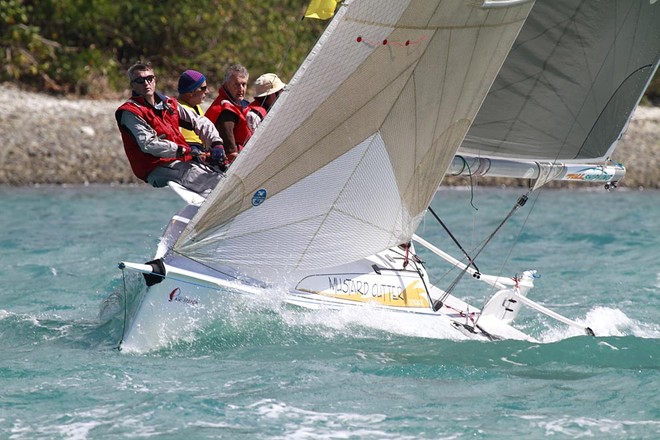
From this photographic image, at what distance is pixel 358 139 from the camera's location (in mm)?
7500

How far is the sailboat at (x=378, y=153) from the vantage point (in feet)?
23.5

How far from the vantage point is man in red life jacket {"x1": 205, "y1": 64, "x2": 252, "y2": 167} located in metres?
8.74

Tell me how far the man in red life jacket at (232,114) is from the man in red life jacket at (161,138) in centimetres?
25

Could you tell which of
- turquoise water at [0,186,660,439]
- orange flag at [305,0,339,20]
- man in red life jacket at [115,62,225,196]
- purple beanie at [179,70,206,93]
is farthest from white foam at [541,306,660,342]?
purple beanie at [179,70,206,93]

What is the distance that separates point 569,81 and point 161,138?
133 inches

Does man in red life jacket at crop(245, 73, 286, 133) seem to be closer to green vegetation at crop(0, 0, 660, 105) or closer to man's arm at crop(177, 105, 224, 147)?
man's arm at crop(177, 105, 224, 147)

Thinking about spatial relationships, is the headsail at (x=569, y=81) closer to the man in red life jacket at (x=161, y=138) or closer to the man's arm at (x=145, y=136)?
the man in red life jacket at (x=161, y=138)

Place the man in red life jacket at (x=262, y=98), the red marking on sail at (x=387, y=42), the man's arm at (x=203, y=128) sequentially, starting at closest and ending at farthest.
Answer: the red marking on sail at (x=387, y=42), the man's arm at (x=203, y=128), the man in red life jacket at (x=262, y=98)

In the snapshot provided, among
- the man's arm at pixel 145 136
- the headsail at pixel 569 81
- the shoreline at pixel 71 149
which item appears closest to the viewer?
the man's arm at pixel 145 136

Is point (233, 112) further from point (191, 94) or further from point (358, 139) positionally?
point (358, 139)

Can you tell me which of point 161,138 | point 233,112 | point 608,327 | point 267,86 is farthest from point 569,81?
point 161,138

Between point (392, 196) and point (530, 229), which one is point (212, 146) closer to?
point (392, 196)

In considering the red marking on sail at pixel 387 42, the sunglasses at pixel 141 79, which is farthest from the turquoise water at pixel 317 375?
the red marking on sail at pixel 387 42

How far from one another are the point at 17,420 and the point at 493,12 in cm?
417
